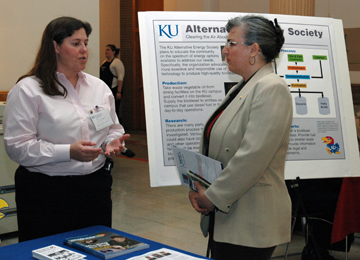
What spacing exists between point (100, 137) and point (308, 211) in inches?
76.1

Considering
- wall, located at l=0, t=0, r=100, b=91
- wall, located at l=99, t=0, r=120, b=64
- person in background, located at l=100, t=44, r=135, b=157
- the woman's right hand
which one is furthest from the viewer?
wall, located at l=99, t=0, r=120, b=64

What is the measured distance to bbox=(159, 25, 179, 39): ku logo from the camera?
2.40 meters

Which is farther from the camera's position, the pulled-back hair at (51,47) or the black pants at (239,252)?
the pulled-back hair at (51,47)

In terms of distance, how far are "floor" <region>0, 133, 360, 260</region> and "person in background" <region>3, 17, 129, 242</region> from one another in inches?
69.5

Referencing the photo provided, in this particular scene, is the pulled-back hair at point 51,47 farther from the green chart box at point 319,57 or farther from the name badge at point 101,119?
the green chart box at point 319,57

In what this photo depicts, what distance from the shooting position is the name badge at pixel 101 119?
2.10 meters

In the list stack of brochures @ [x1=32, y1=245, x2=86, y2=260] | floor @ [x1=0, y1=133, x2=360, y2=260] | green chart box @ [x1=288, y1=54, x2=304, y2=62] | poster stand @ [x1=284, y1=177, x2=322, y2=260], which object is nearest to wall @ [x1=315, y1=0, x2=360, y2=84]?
floor @ [x1=0, y1=133, x2=360, y2=260]

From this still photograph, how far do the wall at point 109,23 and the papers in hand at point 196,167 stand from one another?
930cm

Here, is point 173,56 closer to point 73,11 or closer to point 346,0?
point 73,11

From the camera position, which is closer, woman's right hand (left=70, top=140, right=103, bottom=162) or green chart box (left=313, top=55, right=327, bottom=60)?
woman's right hand (left=70, top=140, right=103, bottom=162)

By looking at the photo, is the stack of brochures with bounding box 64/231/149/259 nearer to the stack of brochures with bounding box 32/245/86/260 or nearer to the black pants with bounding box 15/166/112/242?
the stack of brochures with bounding box 32/245/86/260

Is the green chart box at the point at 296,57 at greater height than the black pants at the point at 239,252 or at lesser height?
greater

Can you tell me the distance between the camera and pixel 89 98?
2.16m

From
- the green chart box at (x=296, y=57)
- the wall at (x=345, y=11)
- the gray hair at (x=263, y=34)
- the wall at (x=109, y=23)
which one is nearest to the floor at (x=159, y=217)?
the green chart box at (x=296, y=57)
